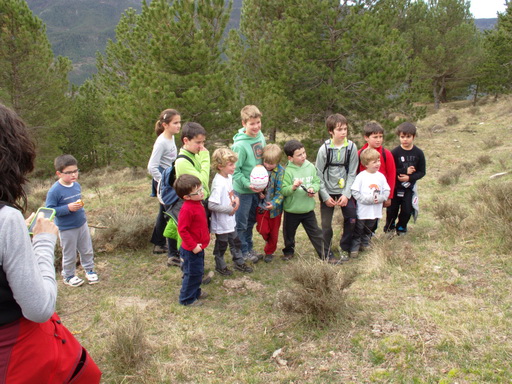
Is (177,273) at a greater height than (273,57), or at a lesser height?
lesser

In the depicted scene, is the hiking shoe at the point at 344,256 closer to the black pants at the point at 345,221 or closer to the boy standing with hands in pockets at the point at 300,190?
the black pants at the point at 345,221

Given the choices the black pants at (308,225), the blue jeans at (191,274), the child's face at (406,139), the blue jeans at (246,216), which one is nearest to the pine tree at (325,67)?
the child's face at (406,139)

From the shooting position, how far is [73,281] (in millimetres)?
4238

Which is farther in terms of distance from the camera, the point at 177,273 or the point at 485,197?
the point at 485,197

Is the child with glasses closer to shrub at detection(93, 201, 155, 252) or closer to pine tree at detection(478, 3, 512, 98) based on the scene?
shrub at detection(93, 201, 155, 252)

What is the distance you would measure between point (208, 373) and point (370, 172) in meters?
3.04

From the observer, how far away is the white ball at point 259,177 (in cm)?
434

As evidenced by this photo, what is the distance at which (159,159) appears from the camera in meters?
4.63

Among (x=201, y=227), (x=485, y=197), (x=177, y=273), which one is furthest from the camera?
(x=485, y=197)

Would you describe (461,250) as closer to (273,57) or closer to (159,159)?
(159,159)

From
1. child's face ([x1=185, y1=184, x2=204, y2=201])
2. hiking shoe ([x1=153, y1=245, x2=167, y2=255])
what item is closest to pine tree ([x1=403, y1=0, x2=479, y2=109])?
hiking shoe ([x1=153, y1=245, x2=167, y2=255])

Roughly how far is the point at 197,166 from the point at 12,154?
2774mm

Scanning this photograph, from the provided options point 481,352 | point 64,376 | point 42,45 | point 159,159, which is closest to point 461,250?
point 481,352

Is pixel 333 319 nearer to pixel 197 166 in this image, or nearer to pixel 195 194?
pixel 195 194
